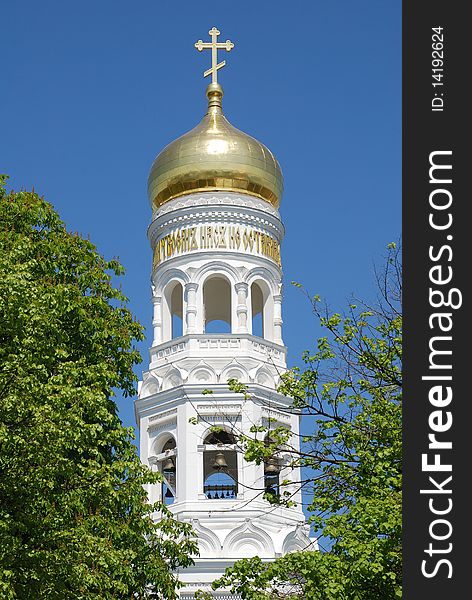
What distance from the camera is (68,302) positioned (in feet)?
53.7

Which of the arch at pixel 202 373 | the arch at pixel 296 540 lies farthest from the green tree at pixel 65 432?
the arch at pixel 202 373

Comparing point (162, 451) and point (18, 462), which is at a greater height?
point (162, 451)

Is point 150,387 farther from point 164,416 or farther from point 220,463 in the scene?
point 220,463

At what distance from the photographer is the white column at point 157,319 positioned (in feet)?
104

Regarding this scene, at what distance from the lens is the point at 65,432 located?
13.6m

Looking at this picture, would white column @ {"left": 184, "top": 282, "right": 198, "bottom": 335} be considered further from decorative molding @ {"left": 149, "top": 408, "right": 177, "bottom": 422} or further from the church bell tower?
decorative molding @ {"left": 149, "top": 408, "right": 177, "bottom": 422}

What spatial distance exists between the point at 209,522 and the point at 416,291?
19.7 metres

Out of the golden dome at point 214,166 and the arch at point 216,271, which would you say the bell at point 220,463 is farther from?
the golden dome at point 214,166

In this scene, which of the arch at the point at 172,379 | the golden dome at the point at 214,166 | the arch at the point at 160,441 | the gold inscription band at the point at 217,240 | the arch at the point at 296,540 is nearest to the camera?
the arch at the point at 296,540

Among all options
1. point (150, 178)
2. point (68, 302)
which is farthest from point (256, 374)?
point (68, 302)

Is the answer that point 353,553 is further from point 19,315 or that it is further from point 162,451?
point 162,451

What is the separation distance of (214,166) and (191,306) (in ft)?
11.3

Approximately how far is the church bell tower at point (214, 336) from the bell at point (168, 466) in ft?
0.08

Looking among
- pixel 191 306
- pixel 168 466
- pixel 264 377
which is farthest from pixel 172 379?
Answer: pixel 264 377
